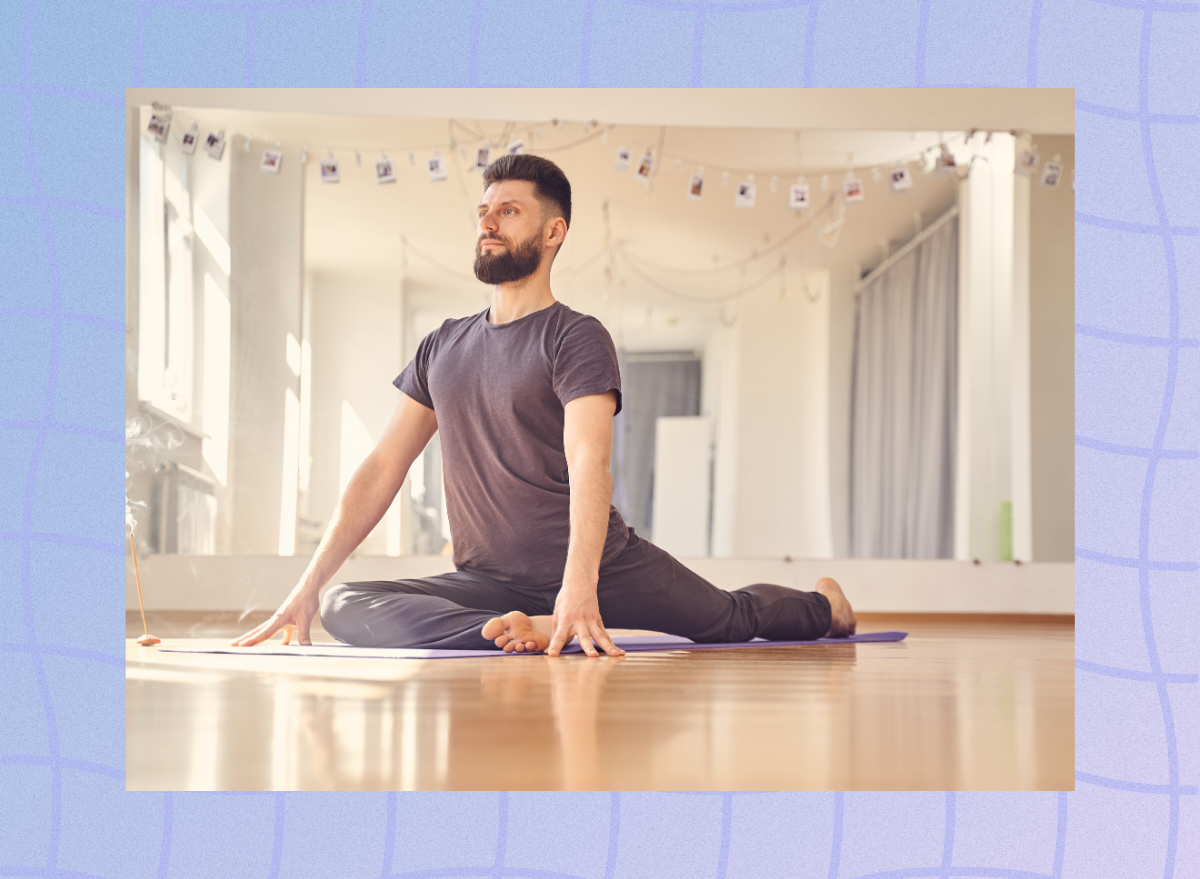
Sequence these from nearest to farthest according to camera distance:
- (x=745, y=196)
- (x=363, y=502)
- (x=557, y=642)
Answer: (x=557, y=642)
(x=363, y=502)
(x=745, y=196)

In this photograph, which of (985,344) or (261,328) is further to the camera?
(985,344)

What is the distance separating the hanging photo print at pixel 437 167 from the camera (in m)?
4.26

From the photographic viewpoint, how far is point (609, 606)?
204 centimetres

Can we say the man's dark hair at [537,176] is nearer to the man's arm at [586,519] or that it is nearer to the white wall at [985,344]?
the man's arm at [586,519]

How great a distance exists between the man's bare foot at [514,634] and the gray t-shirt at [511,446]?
0.28 metres

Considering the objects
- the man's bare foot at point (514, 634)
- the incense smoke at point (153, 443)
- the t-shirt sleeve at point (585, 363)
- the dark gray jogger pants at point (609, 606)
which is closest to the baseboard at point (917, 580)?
the incense smoke at point (153, 443)

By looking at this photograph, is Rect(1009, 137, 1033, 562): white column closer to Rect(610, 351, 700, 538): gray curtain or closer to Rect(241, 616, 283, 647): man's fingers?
Rect(610, 351, 700, 538): gray curtain

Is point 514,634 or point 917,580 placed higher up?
point 514,634

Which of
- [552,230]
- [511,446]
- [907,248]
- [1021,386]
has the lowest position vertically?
[511,446]

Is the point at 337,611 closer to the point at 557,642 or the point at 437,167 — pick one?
the point at 557,642

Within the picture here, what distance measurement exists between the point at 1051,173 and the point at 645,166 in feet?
5.24

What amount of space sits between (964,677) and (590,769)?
0.87 m

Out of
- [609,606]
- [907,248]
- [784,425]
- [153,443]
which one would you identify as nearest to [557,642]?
[609,606]

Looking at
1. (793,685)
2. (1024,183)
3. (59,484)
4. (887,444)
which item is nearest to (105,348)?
(59,484)
